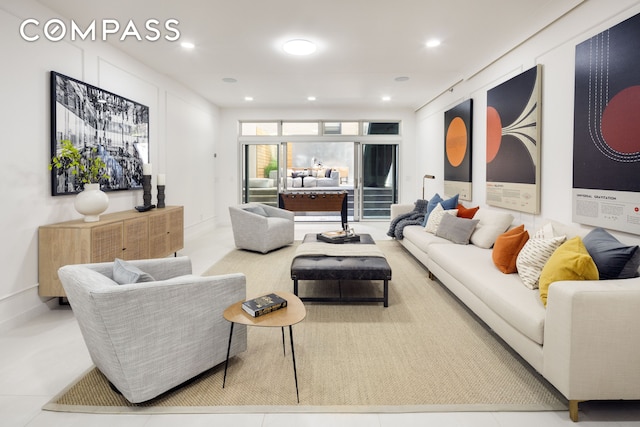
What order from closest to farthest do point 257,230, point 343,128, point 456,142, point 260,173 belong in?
1. point 257,230
2. point 456,142
3. point 343,128
4. point 260,173

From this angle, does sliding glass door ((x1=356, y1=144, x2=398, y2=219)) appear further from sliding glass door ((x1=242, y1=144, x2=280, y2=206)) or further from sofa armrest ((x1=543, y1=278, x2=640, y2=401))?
sofa armrest ((x1=543, y1=278, x2=640, y2=401))

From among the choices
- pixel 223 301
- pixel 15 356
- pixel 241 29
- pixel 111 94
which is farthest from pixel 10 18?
pixel 223 301

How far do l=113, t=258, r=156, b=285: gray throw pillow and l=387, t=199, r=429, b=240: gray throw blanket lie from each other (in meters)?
4.32

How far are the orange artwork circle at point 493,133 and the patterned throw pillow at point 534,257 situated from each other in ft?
6.77

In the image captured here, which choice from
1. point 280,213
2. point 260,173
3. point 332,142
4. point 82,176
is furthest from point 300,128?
point 82,176

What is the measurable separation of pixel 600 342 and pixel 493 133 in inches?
134

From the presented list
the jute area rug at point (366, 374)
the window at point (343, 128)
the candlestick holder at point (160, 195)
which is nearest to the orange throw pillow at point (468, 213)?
the jute area rug at point (366, 374)

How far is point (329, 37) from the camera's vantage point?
4.14m

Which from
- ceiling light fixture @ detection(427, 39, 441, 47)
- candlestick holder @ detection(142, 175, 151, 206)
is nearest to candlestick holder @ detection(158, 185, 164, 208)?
candlestick holder @ detection(142, 175, 151, 206)

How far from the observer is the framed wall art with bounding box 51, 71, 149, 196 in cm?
338

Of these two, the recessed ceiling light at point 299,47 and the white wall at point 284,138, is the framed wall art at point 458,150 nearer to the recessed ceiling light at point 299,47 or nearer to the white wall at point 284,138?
the white wall at point 284,138

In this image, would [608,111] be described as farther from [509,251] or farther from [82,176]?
[82,176]

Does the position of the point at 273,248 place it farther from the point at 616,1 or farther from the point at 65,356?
the point at 616,1

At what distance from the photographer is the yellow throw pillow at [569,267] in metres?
2.06
